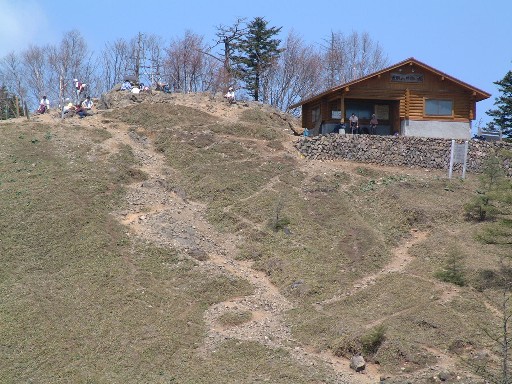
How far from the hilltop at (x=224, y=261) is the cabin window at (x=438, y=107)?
4905 mm

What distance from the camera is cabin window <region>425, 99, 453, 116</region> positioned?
42.4 m

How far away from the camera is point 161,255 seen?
29.8 metres

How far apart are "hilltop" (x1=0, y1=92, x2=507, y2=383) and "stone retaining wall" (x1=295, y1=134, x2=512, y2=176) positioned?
2.46 feet

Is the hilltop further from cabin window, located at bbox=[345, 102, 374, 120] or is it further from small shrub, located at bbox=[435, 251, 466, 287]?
cabin window, located at bbox=[345, 102, 374, 120]

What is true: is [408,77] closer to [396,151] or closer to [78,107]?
[396,151]

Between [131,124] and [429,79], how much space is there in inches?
655

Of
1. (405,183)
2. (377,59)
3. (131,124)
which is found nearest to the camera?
(405,183)

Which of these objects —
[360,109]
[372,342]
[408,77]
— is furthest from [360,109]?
[372,342]

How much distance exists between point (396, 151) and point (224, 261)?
1367cm

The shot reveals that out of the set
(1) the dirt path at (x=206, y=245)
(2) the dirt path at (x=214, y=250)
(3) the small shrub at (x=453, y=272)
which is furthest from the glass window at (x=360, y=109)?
(3) the small shrub at (x=453, y=272)

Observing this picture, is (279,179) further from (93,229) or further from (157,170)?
(93,229)

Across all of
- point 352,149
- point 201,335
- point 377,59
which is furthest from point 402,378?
point 377,59

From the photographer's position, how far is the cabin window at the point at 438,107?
139 ft

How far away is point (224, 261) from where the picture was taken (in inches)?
1193
